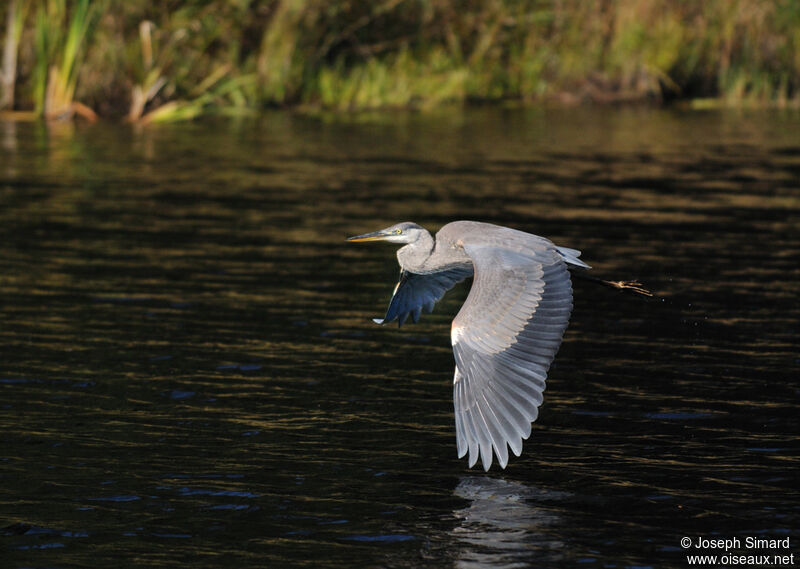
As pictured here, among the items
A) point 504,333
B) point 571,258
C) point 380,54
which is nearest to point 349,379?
point 571,258

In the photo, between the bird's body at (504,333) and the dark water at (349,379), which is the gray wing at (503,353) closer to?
the bird's body at (504,333)

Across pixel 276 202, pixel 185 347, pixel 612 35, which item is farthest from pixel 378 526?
pixel 612 35

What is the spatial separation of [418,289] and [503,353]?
1599 mm

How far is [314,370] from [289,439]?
4.97 ft

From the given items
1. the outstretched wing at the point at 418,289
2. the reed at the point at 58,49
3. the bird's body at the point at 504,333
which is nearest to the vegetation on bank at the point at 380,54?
the reed at the point at 58,49

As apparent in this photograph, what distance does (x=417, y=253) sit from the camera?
7414 millimetres

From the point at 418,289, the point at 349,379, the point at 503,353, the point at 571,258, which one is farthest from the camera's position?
the point at 349,379

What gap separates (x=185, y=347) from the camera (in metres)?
9.09

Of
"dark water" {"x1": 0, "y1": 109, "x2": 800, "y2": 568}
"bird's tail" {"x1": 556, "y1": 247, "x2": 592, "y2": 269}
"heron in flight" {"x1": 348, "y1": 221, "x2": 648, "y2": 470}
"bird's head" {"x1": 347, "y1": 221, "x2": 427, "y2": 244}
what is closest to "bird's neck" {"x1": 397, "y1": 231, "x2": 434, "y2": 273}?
"bird's head" {"x1": 347, "y1": 221, "x2": 427, "y2": 244}

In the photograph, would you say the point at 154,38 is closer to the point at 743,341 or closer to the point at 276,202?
the point at 276,202

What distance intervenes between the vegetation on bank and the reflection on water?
16134 mm

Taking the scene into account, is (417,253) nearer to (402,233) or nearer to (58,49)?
(402,233)

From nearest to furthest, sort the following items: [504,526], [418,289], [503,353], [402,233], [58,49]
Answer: [504,526]
[503,353]
[402,233]
[418,289]
[58,49]

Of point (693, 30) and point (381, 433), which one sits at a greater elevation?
point (693, 30)
